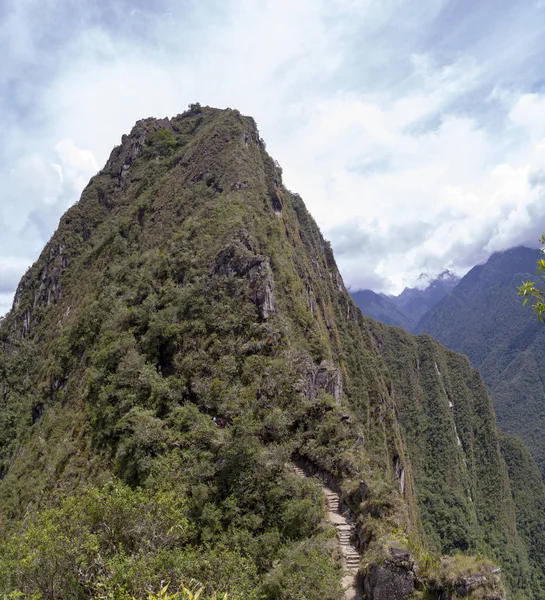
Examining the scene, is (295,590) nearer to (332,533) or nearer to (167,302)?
(332,533)

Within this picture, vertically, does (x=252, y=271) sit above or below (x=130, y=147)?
below

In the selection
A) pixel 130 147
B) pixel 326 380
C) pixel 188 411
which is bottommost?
pixel 188 411

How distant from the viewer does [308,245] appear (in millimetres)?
73375

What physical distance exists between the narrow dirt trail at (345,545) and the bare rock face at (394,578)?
0.94 metres

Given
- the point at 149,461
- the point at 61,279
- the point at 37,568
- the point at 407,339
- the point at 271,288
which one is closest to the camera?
the point at 37,568

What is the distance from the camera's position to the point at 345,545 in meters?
14.6

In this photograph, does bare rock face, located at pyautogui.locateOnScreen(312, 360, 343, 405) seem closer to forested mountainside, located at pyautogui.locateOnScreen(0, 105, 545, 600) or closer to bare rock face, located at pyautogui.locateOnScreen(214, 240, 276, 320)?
forested mountainside, located at pyautogui.locateOnScreen(0, 105, 545, 600)

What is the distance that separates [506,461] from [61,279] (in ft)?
549

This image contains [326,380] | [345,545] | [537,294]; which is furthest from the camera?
[326,380]

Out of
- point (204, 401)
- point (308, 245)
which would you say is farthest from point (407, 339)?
point (204, 401)

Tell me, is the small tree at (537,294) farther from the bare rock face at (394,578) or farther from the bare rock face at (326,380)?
the bare rock face at (326,380)

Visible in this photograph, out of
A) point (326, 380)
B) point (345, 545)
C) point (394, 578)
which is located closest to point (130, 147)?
point (326, 380)

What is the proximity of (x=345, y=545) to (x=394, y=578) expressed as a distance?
3.66 meters

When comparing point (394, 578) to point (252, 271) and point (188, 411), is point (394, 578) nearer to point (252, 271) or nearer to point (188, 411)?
point (188, 411)
